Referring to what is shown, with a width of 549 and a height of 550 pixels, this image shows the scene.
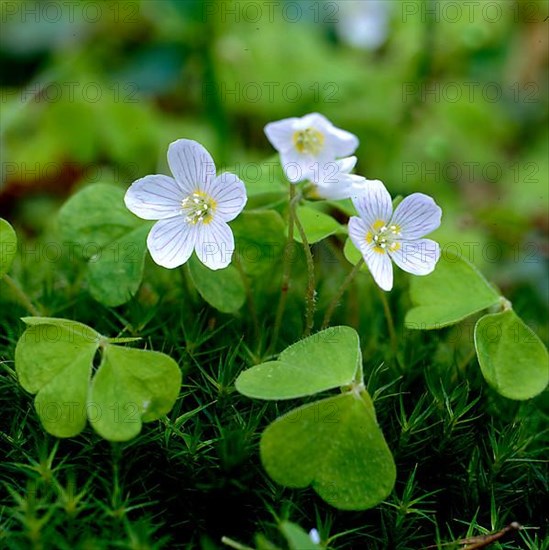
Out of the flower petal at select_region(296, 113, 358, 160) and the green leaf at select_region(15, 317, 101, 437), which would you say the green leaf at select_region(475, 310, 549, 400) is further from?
the green leaf at select_region(15, 317, 101, 437)

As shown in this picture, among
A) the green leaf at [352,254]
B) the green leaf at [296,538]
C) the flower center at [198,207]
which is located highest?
the flower center at [198,207]

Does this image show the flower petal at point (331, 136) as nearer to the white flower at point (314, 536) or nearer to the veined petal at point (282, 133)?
the veined petal at point (282, 133)

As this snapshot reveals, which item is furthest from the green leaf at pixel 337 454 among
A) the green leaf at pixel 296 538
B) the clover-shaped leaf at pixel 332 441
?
the green leaf at pixel 296 538

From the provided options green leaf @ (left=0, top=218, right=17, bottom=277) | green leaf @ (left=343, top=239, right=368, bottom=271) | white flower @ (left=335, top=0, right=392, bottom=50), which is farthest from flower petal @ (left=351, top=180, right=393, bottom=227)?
white flower @ (left=335, top=0, right=392, bottom=50)

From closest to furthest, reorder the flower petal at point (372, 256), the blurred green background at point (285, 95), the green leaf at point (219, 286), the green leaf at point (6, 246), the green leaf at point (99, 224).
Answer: the flower petal at point (372, 256), the green leaf at point (6, 246), the green leaf at point (219, 286), the green leaf at point (99, 224), the blurred green background at point (285, 95)

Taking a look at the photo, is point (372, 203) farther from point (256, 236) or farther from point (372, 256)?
point (256, 236)

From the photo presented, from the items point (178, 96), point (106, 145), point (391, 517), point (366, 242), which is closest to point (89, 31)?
point (178, 96)

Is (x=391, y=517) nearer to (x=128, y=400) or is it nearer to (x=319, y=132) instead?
(x=128, y=400)
